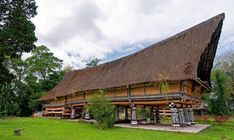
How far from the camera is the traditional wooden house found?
18375 mm

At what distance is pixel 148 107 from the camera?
930 inches

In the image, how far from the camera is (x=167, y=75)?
18.5m

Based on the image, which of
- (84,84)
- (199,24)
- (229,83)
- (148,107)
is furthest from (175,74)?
(229,83)

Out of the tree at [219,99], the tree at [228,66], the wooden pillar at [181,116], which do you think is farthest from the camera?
the tree at [228,66]

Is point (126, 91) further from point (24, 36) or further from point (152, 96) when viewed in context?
point (24, 36)

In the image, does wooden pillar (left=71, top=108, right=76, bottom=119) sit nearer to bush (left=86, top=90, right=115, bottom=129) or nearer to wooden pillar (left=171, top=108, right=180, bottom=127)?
bush (left=86, top=90, right=115, bottom=129)

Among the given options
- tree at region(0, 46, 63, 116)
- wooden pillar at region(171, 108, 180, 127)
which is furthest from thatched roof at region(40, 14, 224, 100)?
tree at region(0, 46, 63, 116)

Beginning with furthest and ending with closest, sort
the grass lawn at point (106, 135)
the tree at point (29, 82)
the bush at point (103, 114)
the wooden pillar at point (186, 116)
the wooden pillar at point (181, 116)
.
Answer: the tree at point (29, 82) → the wooden pillar at point (186, 116) → the wooden pillar at point (181, 116) → the bush at point (103, 114) → the grass lawn at point (106, 135)

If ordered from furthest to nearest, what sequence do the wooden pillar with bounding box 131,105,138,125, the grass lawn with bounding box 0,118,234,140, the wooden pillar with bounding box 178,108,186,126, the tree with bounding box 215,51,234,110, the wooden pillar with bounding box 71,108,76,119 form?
the tree with bounding box 215,51,234,110 < the wooden pillar with bounding box 71,108,76,119 < the wooden pillar with bounding box 131,105,138,125 < the wooden pillar with bounding box 178,108,186,126 < the grass lawn with bounding box 0,118,234,140

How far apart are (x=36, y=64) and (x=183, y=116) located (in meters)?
29.5

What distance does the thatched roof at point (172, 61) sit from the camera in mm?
18344

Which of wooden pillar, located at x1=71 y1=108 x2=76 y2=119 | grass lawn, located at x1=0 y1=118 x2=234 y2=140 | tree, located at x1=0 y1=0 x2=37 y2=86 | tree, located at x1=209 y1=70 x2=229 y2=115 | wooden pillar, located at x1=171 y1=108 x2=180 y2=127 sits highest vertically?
tree, located at x1=0 y1=0 x2=37 y2=86

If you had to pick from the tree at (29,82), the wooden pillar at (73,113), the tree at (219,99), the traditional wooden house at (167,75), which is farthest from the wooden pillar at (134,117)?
the tree at (29,82)

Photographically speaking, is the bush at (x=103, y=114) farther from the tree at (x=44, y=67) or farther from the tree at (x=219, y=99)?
the tree at (x=44, y=67)
